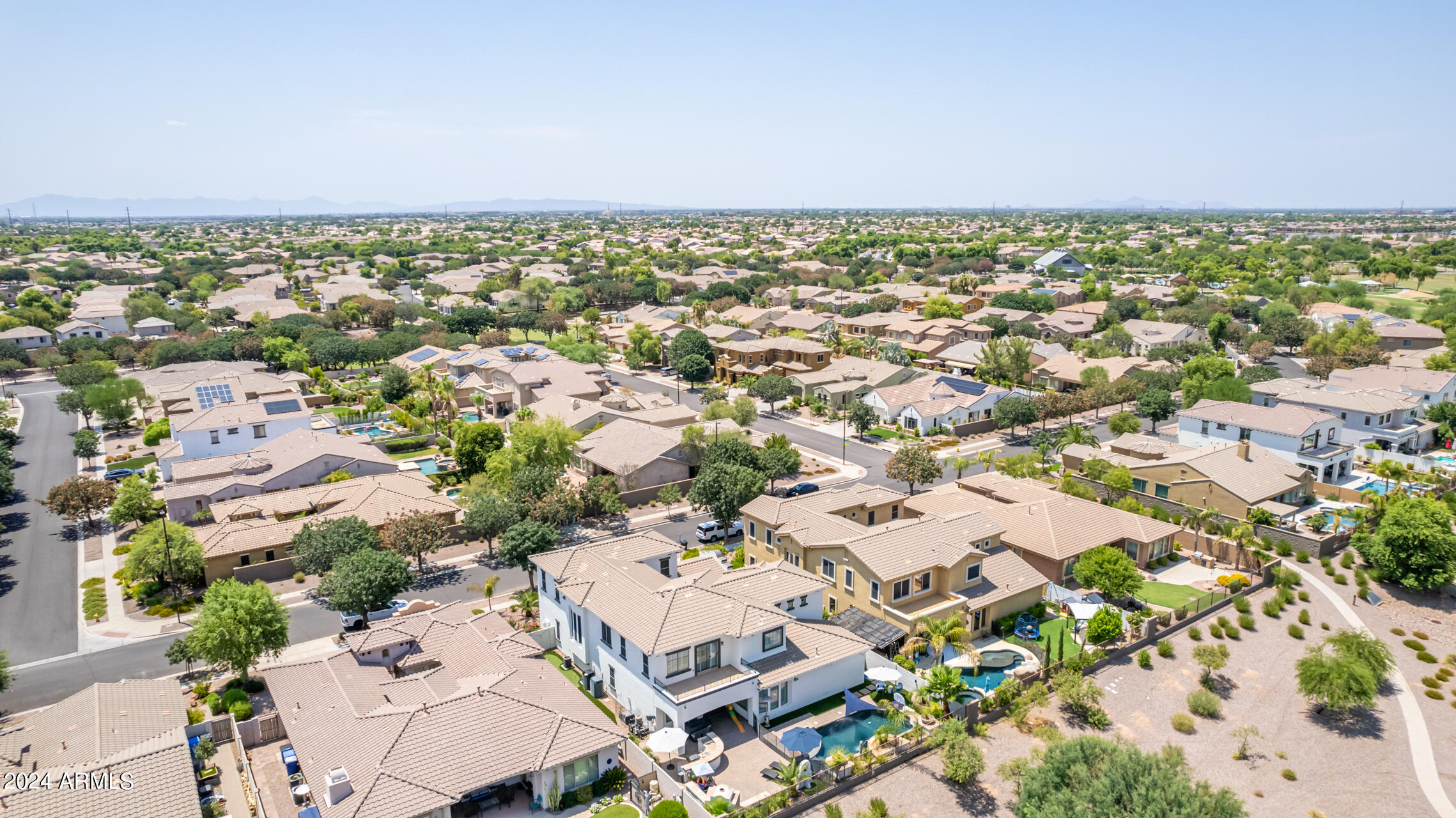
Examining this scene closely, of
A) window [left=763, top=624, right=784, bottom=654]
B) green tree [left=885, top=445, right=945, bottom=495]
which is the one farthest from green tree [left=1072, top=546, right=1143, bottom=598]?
window [left=763, top=624, right=784, bottom=654]

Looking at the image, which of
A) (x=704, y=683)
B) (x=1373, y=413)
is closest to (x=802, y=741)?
(x=704, y=683)

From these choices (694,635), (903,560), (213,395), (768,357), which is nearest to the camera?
(694,635)

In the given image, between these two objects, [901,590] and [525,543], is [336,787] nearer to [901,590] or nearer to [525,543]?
[525,543]

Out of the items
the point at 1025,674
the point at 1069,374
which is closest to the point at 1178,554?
the point at 1025,674

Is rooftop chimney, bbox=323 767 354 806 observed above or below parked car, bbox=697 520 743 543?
above

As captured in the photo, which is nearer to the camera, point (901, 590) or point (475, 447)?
point (901, 590)

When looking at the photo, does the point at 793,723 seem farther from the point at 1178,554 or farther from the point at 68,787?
the point at 1178,554

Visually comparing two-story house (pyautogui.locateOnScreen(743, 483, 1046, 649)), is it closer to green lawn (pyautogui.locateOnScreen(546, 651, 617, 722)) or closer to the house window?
the house window
